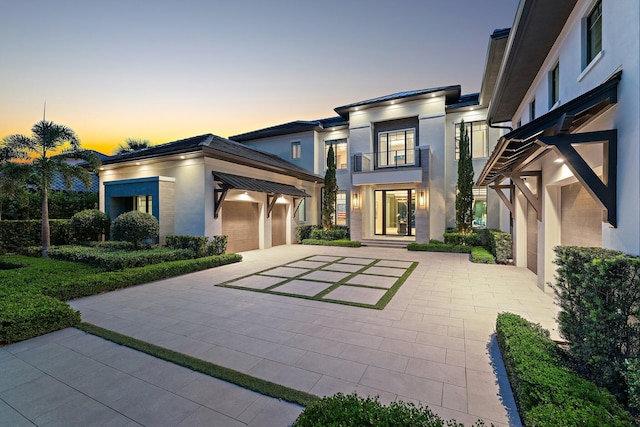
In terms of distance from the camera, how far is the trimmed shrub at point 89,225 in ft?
38.2

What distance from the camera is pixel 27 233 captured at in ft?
39.7

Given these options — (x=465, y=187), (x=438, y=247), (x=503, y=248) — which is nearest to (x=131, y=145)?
(x=438, y=247)

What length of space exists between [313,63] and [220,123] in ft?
32.9

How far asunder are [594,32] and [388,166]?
39.4ft

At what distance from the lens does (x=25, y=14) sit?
8328 millimetres

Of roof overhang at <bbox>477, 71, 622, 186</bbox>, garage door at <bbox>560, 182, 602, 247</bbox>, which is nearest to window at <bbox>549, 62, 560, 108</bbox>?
garage door at <bbox>560, 182, 602, 247</bbox>

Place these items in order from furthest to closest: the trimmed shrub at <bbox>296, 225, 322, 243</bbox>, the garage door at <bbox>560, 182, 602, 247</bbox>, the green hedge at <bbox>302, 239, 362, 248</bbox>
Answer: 1. the trimmed shrub at <bbox>296, 225, 322, 243</bbox>
2. the green hedge at <bbox>302, 239, 362, 248</bbox>
3. the garage door at <bbox>560, 182, 602, 247</bbox>

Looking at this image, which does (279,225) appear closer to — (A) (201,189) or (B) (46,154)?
(A) (201,189)

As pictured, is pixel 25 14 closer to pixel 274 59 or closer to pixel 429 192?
pixel 274 59

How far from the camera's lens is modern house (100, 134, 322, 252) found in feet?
36.8

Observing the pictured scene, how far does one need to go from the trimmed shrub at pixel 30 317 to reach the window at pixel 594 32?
1013 centimetres

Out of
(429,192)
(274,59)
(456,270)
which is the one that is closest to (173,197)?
(274,59)

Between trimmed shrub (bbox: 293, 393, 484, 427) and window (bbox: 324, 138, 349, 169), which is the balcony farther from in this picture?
trimmed shrub (bbox: 293, 393, 484, 427)

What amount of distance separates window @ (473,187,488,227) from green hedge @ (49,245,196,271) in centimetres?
1468
